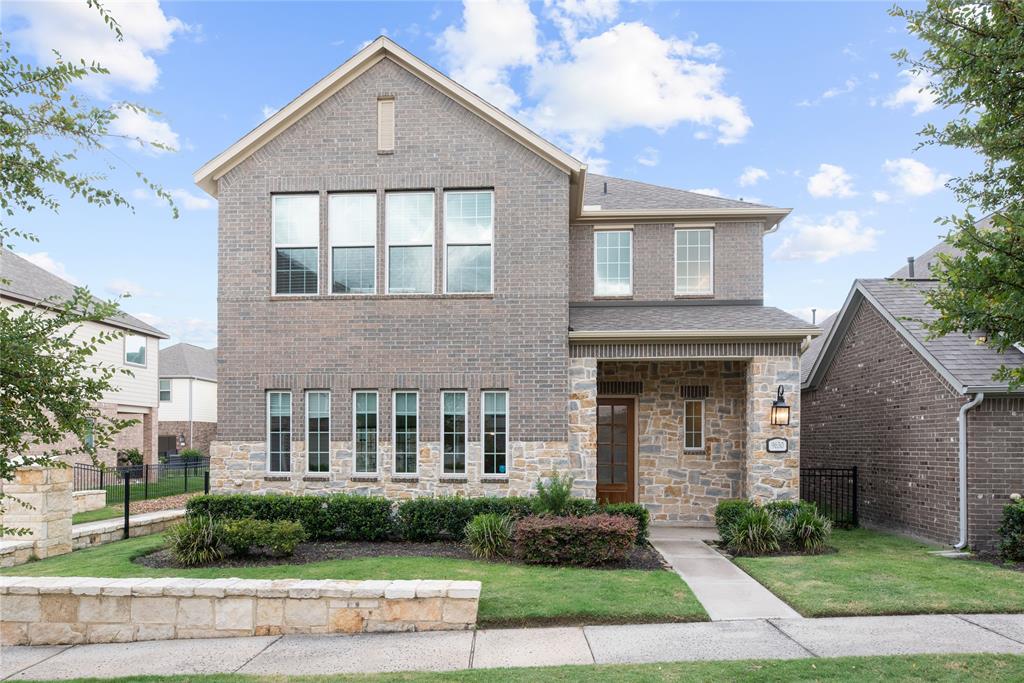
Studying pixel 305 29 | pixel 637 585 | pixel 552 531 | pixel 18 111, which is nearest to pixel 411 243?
pixel 305 29

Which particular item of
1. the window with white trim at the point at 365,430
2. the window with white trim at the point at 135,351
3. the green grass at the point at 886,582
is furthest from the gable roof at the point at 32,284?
the green grass at the point at 886,582

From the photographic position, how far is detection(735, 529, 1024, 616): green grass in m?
7.47

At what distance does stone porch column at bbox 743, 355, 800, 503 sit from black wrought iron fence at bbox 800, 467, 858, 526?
7.93 feet

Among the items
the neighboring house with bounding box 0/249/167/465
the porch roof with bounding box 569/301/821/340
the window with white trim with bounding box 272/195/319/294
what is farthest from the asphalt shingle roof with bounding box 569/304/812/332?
the neighboring house with bounding box 0/249/167/465

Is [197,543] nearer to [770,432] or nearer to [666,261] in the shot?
[770,432]

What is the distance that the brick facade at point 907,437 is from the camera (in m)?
10.5

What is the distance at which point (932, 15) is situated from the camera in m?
5.89

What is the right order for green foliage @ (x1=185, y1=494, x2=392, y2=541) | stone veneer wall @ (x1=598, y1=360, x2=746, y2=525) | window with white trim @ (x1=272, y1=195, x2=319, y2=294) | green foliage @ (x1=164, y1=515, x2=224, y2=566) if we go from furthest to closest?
stone veneer wall @ (x1=598, y1=360, x2=746, y2=525) < window with white trim @ (x1=272, y1=195, x2=319, y2=294) < green foliage @ (x1=185, y1=494, x2=392, y2=541) < green foliage @ (x1=164, y1=515, x2=224, y2=566)

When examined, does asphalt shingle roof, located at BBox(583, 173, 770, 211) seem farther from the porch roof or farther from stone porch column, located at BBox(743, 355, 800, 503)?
stone porch column, located at BBox(743, 355, 800, 503)

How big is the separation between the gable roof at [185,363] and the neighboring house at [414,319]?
28842 mm

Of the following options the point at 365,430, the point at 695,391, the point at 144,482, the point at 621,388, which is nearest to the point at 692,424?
the point at 695,391

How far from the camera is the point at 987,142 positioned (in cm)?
602

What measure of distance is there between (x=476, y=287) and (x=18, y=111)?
26.7 ft

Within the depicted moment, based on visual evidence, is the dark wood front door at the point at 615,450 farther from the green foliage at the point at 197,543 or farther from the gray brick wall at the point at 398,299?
the green foliage at the point at 197,543
